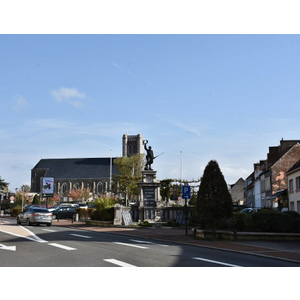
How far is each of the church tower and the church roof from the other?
7.14m

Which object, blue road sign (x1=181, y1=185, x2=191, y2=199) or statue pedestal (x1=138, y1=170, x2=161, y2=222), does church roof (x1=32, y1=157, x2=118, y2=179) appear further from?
blue road sign (x1=181, y1=185, x2=191, y2=199)

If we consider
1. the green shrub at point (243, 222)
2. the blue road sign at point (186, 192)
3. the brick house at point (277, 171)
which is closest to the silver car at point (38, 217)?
the blue road sign at point (186, 192)

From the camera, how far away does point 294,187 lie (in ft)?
133

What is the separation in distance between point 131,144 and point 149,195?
373 ft

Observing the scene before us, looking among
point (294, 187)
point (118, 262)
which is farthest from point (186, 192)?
point (294, 187)

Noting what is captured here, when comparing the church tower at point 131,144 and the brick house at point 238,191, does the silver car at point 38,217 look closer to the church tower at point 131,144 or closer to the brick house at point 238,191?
the brick house at point 238,191

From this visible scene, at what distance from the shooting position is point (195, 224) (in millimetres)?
29062

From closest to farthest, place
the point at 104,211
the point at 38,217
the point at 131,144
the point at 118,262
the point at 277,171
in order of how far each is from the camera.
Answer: the point at 118,262 < the point at 38,217 < the point at 104,211 < the point at 277,171 < the point at 131,144

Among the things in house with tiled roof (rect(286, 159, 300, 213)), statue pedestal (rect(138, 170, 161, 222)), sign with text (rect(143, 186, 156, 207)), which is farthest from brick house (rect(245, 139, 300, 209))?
sign with text (rect(143, 186, 156, 207))

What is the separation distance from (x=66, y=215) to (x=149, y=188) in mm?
15787

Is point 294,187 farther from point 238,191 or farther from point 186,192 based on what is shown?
point 238,191

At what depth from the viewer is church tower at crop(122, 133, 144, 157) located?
469ft

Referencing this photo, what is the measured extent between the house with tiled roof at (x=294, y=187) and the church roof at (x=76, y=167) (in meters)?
96.8
